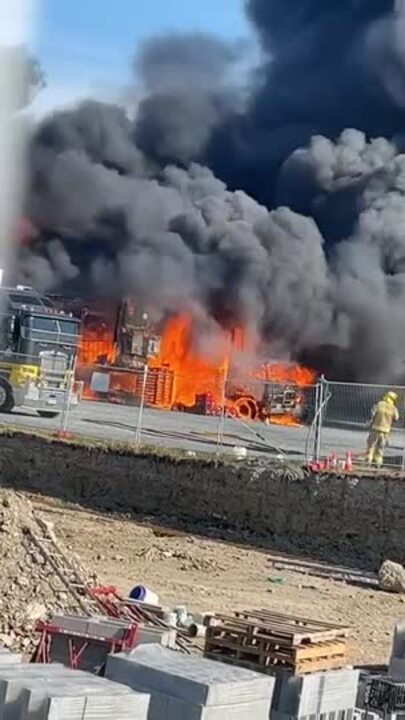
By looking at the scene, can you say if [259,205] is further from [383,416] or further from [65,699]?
[65,699]

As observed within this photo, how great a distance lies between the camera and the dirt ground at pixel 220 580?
44.2 feet

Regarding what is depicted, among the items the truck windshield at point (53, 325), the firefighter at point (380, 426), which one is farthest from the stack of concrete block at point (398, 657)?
the truck windshield at point (53, 325)

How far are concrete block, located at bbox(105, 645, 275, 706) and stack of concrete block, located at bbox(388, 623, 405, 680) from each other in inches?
83.7

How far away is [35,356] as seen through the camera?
97.2 feet

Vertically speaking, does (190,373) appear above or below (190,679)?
above

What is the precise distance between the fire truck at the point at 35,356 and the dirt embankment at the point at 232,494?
478cm

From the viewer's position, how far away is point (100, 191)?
47.5 metres

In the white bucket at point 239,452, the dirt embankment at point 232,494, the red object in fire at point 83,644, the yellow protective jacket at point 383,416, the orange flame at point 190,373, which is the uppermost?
the orange flame at point 190,373

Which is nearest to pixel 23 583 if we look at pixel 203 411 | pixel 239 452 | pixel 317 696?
pixel 317 696

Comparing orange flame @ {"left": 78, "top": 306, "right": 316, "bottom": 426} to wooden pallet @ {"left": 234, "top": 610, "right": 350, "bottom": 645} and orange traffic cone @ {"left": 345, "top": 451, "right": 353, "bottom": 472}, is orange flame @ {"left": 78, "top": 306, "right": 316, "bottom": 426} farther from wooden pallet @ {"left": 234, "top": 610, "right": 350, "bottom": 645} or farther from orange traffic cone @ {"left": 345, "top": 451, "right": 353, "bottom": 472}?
wooden pallet @ {"left": 234, "top": 610, "right": 350, "bottom": 645}

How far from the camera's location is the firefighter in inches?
858

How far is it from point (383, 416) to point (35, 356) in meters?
10.7

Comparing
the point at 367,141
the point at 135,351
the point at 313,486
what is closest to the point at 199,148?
the point at 367,141

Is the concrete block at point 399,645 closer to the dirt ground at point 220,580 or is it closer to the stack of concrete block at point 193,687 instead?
the dirt ground at point 220,580
